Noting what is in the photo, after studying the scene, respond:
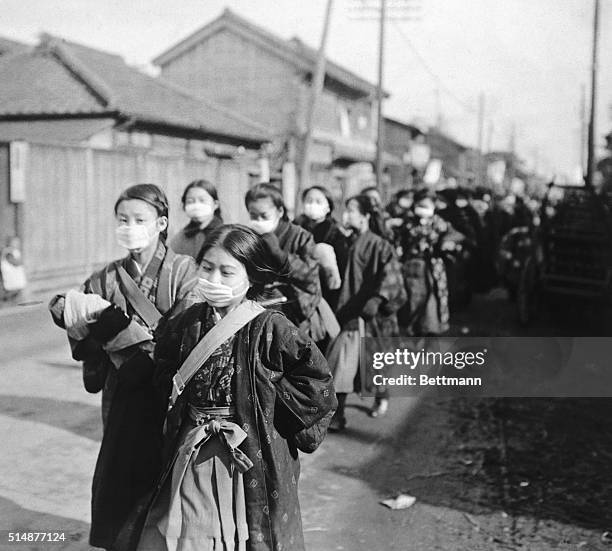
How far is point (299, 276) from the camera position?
4504 millimetres

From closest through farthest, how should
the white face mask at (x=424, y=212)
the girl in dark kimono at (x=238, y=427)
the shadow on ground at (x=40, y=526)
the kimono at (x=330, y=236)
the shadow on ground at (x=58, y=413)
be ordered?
the girl in dark kimono at (x=238, y=427) → the shadow on ground at (x=40, y=526) → the shadow on ground at (x=58, y=413) → the kimono at (x=330, y=236) → the white face mask at (x=424, y=212)

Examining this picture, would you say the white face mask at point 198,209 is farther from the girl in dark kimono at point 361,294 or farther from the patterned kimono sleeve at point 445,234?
the patterned kimono sleeve at point 445,234

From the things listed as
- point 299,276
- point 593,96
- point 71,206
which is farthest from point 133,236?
point 593,96

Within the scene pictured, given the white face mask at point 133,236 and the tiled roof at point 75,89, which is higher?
the tiled roof at point 75,89

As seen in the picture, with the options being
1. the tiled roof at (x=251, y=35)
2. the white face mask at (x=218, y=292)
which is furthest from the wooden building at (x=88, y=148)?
the white face mask at (x=218, y=292)

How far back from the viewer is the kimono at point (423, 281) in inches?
263

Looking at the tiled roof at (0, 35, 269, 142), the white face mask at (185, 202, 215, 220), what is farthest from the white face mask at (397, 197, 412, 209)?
the tiled roof at (0, 35, 269, 142)

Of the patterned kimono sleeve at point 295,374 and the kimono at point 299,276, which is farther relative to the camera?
the kimono at point 299,276

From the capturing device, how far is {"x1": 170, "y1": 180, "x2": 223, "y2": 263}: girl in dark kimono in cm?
462

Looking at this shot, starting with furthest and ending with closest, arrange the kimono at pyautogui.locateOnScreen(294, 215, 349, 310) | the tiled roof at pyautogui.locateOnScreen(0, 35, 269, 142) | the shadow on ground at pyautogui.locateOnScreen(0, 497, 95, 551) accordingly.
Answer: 1. the tiled roof at pyautogui.locateOnScreen(0, 35, 269, 142)
2. the kimono at pyautogui.locateOnScreen(294, 215, 349, 310)
3. the shadow on ground at pyautogui.locateOnScreen(0, 497, 95, 551)

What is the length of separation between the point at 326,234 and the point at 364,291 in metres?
0.52

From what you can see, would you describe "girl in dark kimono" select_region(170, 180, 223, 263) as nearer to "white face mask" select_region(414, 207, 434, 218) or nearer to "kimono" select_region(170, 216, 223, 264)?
"kimono" select_region(170, 216, 223, 264)

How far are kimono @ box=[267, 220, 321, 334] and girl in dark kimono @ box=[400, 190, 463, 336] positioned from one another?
78.1 inches

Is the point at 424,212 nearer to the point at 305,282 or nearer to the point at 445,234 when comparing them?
the point at 445,234
